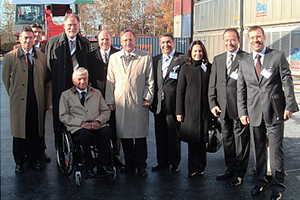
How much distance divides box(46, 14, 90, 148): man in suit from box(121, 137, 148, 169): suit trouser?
0.93 meters

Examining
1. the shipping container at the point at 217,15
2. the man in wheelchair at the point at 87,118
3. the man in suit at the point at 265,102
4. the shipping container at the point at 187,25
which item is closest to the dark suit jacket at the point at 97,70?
the man in wheelchair at the point at 87,118

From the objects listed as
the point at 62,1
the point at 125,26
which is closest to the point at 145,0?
the point at 125,26

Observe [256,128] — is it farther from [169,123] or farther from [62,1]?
[62,1]

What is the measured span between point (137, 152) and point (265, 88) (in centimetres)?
179

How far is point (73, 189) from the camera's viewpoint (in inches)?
151

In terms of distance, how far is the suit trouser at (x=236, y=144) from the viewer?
3.90m

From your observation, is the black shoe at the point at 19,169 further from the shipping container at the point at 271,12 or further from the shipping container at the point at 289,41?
the shipping container at the point at 271,12

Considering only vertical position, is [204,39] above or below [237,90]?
above

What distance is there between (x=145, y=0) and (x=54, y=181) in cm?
4361

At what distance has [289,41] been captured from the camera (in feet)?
44.9

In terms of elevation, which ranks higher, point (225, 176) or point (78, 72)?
point (78, 72)

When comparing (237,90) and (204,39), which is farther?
(204,39)

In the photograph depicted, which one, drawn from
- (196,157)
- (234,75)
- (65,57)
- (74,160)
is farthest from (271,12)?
(74,160)

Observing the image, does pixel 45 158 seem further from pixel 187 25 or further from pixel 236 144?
pixel 187 25
